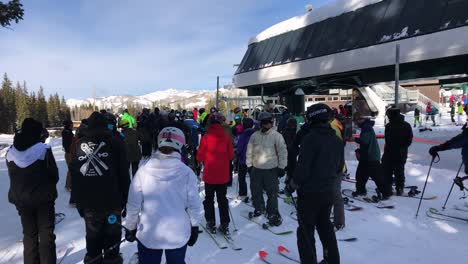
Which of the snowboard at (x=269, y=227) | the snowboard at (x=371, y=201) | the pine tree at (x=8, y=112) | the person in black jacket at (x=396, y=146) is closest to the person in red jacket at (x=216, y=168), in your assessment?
the snowboard at (x=269, y=227)

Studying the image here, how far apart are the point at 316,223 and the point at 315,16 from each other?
15960 mm

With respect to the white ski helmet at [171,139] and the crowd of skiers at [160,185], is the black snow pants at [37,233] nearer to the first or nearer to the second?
the crowd of skiers at [160,185]

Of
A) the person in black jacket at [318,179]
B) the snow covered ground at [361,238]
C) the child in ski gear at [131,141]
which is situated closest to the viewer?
the person in black jacket at [318,179]

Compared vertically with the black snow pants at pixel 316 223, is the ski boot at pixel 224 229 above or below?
below

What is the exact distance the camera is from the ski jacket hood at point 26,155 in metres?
3.55

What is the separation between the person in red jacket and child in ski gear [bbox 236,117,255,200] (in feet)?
4.62

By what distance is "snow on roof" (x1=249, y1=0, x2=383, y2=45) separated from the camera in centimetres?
1539

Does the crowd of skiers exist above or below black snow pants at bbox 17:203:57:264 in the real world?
above

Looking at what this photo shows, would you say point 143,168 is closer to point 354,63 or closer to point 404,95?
point 354,63

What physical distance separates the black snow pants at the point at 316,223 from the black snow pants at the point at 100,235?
2.05 m

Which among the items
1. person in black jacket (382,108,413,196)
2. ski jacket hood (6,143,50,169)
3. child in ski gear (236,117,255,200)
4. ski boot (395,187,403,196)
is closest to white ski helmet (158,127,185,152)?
ski jacket hood (6,143,50,169)

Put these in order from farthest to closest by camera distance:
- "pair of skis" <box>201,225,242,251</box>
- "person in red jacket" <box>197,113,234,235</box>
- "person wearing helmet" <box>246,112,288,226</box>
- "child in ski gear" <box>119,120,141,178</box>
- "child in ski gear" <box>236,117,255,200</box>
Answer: "child in ski gear" <box>119,120,141,178</box>, "child in ski gear" <box>236,117,255,200</box>, "person wearing helmet" <box>246,112,288,226</box>, "person in red jacket" <box>197,113,234,235</box>, "pair of skis" <box>201,225,242,251</box>

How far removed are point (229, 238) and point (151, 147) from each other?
5816 millimetres

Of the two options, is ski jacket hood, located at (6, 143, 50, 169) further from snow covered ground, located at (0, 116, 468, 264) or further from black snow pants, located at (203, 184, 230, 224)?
black snow pants, located at (203, 184, 230, 224)
